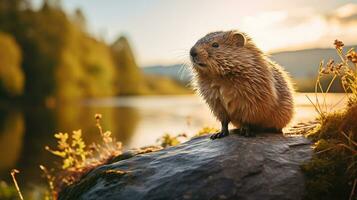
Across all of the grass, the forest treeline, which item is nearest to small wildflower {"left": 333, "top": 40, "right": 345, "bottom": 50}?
the grass

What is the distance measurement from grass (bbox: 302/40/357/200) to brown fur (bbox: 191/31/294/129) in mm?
561

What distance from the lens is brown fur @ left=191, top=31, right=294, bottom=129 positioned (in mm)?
6293

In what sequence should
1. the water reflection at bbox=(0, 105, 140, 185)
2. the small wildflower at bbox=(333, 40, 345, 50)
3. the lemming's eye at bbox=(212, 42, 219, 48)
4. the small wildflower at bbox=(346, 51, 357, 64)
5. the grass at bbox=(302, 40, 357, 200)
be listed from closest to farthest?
the grass at bbox=(302, 40, 357, 200) < the small wildflower at bbox=(346, 51, 357, 64) < the small wildflower at bbox=(333, 40, 345, 50) < the lemming's eye at bbox=(212, 42, 219, 48) < the water reflection at bbox=(0, 105, 140, 185)

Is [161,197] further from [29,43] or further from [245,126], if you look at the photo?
[29,43]

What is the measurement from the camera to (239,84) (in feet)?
20.7

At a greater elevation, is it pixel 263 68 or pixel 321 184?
A: pixel 263 68

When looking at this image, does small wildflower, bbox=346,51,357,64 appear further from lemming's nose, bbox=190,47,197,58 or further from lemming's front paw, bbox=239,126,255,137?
lemming's nose, bbox=190,47,197,58

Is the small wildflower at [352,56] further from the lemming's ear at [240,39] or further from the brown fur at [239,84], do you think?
the lemming's ear at [240,39]

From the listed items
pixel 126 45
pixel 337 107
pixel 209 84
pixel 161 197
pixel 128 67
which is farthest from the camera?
pixel 126 45

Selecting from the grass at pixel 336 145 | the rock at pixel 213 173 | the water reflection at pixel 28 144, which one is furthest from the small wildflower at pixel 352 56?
the water reflection at pixel 28 144

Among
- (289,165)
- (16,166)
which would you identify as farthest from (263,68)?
(16,166)

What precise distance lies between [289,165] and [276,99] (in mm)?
1465

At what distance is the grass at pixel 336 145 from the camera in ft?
16.3

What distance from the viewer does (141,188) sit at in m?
5.05
